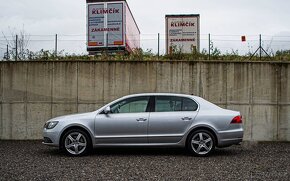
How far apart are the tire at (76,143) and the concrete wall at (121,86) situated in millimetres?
3876

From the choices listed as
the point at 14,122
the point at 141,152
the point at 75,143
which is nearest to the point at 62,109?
the point at 14,122

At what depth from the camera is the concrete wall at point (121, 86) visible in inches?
527

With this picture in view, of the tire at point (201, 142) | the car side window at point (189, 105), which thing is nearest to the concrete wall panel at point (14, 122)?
the car side window at point (189, 105)

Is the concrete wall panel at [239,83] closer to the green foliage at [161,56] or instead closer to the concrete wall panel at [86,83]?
the green foliage at [161,56]

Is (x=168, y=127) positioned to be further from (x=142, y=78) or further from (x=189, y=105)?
(x=142, y=78)

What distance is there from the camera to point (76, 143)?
9.66 meters

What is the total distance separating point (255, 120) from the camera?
13258 mm

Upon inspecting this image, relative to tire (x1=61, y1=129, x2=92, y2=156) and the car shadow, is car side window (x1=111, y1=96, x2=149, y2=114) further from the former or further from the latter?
the car shadow

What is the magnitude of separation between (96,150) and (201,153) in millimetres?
2817

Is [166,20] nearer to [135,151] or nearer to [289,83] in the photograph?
[289,83]

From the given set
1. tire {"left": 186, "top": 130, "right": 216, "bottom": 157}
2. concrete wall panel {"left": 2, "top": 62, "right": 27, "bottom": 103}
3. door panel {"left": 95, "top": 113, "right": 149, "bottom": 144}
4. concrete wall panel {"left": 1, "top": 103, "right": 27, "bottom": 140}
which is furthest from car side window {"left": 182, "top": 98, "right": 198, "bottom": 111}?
concrete wall panel {"left": 2, "top": 62, "right": 27, "bottom": 103}

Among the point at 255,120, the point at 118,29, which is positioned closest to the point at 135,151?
the point at 255,120

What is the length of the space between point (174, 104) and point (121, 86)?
13.2ft

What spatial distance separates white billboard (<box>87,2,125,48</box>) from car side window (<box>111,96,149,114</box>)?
8.01 meters
